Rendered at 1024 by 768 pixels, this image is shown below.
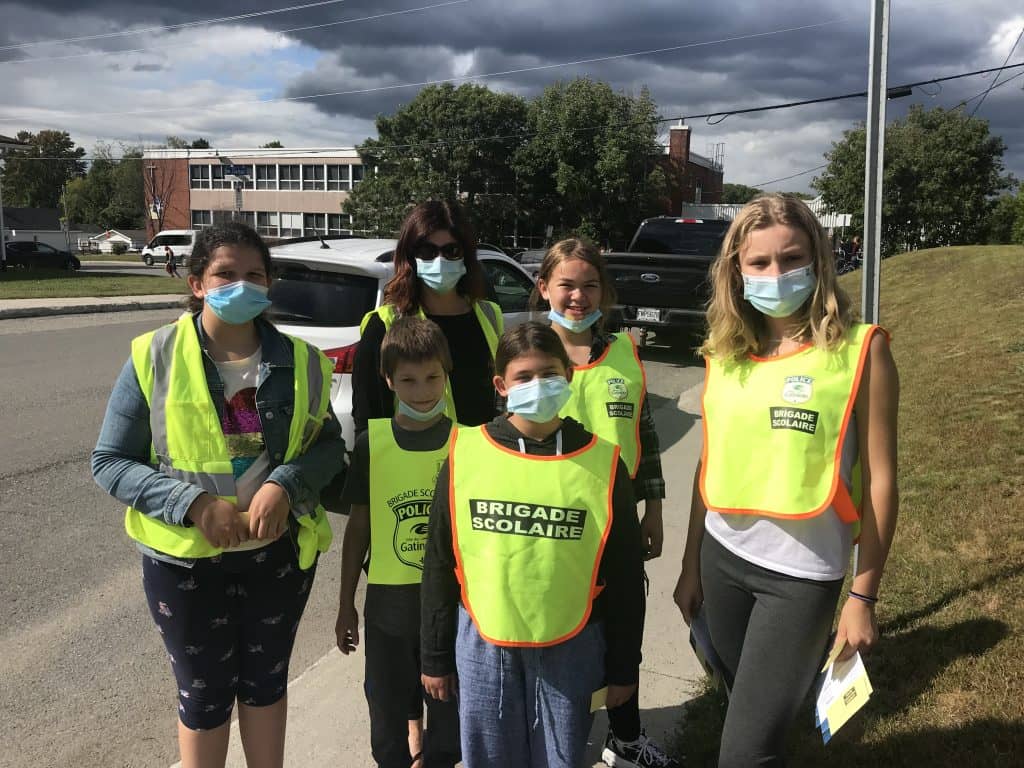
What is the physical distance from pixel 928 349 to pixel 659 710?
28.4ft

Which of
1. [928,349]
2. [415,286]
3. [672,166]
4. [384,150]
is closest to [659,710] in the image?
[415,286]

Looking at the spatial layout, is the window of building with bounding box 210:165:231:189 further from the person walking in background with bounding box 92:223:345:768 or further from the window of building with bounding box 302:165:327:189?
the person walking in background with bounding box 92:223:345:768

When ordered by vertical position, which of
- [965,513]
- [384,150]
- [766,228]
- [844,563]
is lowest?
[965,513]

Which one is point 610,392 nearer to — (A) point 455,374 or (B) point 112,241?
(A) point 455,374

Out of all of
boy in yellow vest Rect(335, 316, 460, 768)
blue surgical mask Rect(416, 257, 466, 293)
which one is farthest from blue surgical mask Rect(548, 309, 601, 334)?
boy in yellow vest Rect(335, 316, 460, 768)

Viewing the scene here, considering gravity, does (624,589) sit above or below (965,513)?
above

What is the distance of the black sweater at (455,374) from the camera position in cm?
273

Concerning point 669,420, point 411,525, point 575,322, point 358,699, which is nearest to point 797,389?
point 575,322

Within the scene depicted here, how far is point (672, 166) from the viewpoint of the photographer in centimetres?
4778

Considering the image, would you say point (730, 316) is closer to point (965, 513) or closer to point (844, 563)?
point (844, 563)

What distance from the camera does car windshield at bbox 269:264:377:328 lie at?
201 inches

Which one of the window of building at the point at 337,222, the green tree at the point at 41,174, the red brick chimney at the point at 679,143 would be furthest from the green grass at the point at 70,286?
the green tree at the point at 41,174

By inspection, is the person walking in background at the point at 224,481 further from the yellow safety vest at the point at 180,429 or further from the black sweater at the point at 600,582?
the black sweater at the point at 600,582

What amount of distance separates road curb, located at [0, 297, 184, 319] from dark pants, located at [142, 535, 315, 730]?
13750 millimetres
